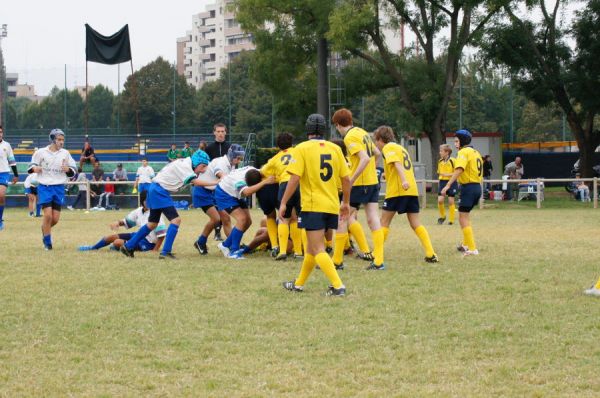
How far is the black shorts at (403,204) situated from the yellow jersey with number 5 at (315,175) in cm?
331

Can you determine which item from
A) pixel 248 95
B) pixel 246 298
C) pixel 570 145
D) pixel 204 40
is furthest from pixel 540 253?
pixel 204 40

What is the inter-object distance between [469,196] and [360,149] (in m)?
3.00

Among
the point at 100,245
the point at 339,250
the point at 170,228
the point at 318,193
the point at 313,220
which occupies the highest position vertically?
the point at 318,193

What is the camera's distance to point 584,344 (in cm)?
711

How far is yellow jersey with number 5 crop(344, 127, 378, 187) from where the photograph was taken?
11.7 meters

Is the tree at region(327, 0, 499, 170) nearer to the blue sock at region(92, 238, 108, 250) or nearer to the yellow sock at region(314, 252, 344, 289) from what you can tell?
the blue sock at region(92, 238, 108, 250)

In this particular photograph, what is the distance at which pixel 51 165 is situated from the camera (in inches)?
610

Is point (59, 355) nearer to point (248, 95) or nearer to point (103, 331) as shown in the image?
point (103, 331)

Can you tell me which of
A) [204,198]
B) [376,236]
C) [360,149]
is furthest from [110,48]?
[360,149]

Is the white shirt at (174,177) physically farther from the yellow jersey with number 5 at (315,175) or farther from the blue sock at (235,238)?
the yellow jersey with number 5 at (315,175)

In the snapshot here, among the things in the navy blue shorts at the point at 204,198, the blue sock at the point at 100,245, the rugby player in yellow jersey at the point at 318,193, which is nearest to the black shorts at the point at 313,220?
the rugby player in yellow jersey at the point at 318,193

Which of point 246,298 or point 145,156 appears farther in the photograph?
point 145,156

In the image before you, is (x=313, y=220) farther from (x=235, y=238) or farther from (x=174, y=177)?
(x=235, y=238)

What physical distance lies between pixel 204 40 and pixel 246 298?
474ft
